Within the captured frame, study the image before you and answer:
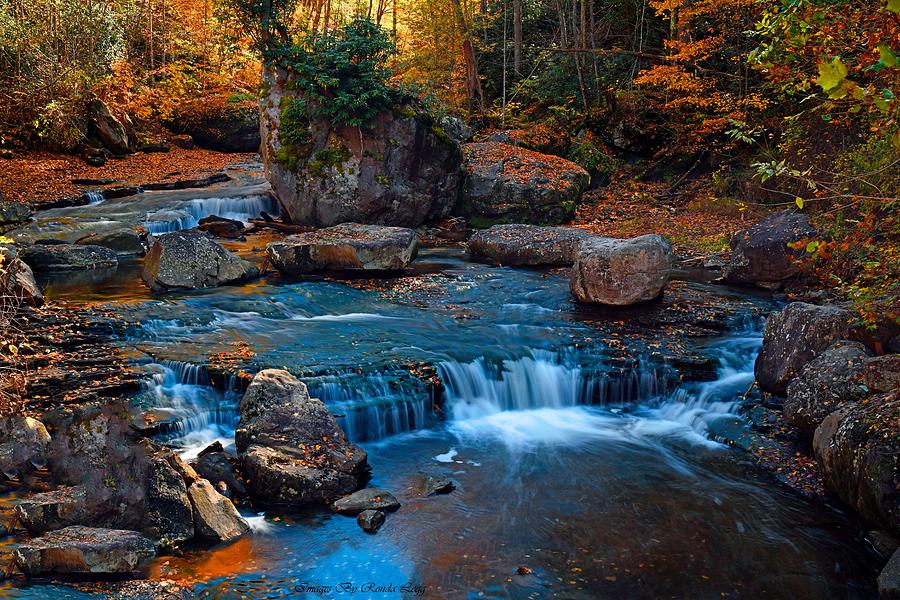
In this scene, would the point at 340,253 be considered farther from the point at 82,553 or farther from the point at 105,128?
the point at 105,128

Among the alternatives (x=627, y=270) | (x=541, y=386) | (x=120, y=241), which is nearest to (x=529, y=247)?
(x=627, y=270)

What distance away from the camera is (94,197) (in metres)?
19.0

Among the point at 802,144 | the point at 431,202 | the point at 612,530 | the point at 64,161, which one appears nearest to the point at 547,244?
the point at 431,202

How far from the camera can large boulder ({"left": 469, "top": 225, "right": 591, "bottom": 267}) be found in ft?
50.3

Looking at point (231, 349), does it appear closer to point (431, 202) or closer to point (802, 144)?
point (431, 202)

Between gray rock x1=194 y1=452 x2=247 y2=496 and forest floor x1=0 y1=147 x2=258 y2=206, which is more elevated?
forest floor x1=0 y1=147 x2=258 y2=206

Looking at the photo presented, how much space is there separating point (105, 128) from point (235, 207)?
8.65m

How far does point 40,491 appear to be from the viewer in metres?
6.35

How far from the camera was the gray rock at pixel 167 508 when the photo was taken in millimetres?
5973

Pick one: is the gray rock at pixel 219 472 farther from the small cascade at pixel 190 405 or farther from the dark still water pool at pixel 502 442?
the small cascade at pixel 190 405

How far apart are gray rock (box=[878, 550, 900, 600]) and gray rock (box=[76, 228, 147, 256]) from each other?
1450 centimetres

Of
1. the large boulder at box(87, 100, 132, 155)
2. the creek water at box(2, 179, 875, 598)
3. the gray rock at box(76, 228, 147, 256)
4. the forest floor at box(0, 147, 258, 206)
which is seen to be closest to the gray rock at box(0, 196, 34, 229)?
the forest floor at box(0, 147, 258, 206)

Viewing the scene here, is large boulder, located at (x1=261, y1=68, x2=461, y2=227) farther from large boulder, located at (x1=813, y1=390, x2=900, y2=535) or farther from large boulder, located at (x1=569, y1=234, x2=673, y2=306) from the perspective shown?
large boulder, located at (x1=813, y1=390, x2=900, y2=535)

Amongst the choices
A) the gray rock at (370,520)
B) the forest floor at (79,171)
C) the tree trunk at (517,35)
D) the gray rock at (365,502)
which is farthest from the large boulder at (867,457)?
the tree trunk at (517,35)
